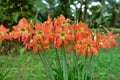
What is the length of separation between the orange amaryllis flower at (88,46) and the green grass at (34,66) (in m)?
1.62

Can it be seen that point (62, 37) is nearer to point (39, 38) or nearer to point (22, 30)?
point (39, 38)

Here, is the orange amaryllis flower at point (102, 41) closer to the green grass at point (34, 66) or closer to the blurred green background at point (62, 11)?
the blurred green background at point (62, 11)

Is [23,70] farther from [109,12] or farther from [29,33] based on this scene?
[109,12]

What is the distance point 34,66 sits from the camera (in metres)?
6.49

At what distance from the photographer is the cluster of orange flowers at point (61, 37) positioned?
125 inches

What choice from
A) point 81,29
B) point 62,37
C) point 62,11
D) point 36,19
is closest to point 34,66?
point 36,19

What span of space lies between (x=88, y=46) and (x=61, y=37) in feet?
0.87

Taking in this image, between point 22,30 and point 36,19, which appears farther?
point 36,19

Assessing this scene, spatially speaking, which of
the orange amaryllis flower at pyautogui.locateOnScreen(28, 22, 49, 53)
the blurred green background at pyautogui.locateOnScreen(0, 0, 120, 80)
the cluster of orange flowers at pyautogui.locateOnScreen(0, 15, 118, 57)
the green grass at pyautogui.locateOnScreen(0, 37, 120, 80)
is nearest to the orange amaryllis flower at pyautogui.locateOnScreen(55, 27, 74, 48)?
the cluster of orange flowers at pyautogui.locateOnScreen(0, 15, 118, 57)

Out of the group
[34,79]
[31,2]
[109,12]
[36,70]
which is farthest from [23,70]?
[109,12]

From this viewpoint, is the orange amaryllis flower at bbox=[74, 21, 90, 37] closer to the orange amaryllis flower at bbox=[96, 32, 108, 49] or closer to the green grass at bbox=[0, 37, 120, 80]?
the orange amaryllis flower at bbox=[96, 32, 108, 49]

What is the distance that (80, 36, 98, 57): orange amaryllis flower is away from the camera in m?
3.19

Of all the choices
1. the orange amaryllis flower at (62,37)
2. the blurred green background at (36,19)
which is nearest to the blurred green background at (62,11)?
the blurred green background at (36,19)

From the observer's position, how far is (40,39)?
3.17 metres
